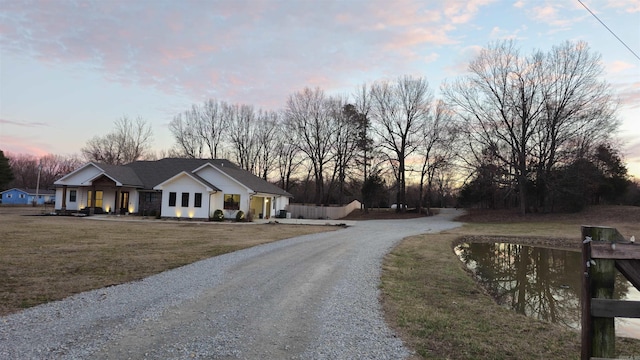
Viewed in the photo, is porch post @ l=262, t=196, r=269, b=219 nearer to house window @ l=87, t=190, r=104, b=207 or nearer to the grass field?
house window @ l=87, t=190, r=104, b=207

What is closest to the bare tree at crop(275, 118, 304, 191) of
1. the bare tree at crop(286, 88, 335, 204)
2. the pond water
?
the bare tree at crop(286, 88, 335, 204)

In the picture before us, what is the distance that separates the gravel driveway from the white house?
2200 centimetres

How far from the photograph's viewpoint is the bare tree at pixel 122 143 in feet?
189

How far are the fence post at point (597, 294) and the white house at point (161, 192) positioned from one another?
28.4 meters

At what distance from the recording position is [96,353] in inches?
159

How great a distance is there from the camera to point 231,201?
102 ft

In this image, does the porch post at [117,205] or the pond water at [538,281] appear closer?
the pond water at [538,281]

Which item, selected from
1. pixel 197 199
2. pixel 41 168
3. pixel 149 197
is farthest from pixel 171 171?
pixel 41 168

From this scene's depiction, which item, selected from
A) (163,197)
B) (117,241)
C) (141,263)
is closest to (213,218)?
(163,197)

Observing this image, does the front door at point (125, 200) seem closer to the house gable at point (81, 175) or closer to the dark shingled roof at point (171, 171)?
the dark shingled roof at point (171, 171)

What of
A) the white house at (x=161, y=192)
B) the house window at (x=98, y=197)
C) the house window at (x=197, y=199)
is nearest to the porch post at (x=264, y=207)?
the white house at (x=161, y=192)

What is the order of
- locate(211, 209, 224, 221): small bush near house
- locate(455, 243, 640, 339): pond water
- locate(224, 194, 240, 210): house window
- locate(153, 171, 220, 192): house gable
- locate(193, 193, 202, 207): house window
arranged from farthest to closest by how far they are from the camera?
locate(224, 194, 240, 210): house window, locate(193, 193, 202, 207): house window, locate(153, 171, 220, 192): house gable, locate(211, 209, 224, 221): small bush near house, locate(455, 243, 640, 339): pond water

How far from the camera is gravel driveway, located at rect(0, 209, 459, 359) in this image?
4.22 meters

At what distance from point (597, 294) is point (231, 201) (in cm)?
2947
